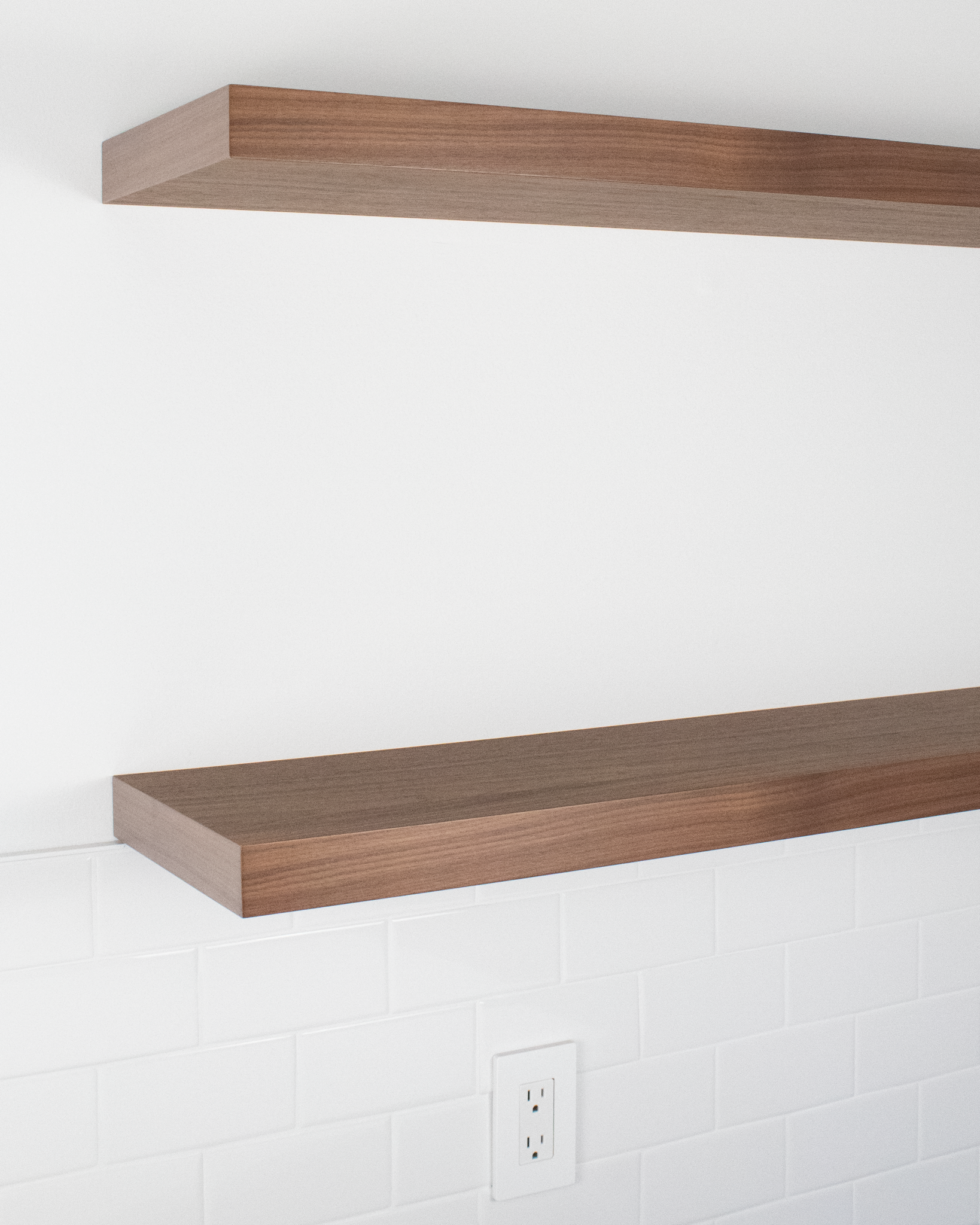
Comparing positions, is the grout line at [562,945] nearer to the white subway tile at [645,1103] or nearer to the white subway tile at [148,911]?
the white subway tile at [645,1103]

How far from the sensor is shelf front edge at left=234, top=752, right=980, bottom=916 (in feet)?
2.34

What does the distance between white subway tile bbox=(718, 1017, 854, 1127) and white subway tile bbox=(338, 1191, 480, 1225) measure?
27cm

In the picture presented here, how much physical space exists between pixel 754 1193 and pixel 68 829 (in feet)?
2.63

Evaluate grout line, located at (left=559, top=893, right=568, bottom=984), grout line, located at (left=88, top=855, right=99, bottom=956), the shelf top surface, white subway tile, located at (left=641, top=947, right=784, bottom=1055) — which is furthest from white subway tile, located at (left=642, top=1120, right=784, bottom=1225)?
grout line, located at (left=88, top=855, right=99, bottom=956)

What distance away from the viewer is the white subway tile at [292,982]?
40.0 inches

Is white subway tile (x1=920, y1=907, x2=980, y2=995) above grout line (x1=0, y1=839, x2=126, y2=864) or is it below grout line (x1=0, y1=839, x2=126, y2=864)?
below

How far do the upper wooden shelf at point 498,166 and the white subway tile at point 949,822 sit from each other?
0.63 m

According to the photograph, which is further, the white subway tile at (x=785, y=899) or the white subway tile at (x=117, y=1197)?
the white subway tile at (x=785, y=899)

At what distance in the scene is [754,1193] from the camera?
4.14 ft

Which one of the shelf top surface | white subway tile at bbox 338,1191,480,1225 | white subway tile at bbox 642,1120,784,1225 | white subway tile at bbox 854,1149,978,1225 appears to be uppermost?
the shelf top surface

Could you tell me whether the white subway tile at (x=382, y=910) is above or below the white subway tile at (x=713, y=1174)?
above

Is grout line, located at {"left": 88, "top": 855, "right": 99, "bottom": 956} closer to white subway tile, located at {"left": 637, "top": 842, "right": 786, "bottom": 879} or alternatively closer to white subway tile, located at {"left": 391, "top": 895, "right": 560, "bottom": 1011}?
white subway tile, located at {"left": 391, "top": 895, "right": 560, "bottom": 1011}

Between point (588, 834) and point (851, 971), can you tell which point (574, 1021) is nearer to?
point (851, 971)

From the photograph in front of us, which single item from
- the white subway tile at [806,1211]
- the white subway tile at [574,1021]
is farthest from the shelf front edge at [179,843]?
the white subway tile at [806,1211]
